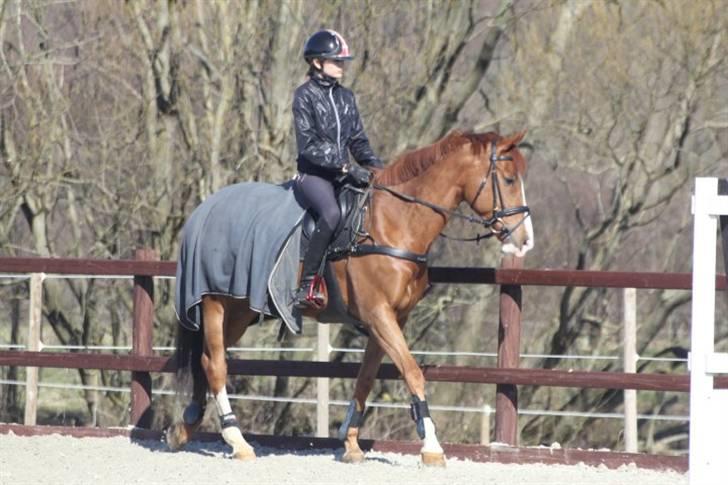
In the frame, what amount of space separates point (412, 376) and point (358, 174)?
3.92ft

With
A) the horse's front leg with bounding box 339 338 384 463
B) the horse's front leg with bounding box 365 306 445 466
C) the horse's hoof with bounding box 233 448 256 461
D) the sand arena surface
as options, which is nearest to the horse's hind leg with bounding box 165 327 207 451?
the sand arena surface

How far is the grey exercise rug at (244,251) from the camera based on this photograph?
26.5 ft

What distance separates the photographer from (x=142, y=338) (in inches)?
370

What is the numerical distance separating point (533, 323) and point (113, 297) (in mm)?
5010

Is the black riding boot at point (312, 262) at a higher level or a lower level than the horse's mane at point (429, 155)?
lower

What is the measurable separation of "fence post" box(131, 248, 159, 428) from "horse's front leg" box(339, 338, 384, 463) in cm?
164

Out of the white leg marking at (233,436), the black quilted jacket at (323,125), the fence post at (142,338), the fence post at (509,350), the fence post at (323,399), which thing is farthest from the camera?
the fence post at (323,399)

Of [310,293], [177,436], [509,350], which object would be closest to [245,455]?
[177,436]

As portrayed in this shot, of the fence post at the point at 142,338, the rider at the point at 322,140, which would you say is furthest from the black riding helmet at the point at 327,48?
the fence post at the point at 142,338

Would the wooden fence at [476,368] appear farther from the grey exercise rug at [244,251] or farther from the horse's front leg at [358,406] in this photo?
the grey exercise rug at [244,251]

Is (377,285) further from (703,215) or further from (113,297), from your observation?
(113,297)

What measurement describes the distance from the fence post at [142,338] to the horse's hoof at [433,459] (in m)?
2.41

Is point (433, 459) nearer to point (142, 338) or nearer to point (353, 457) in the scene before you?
point (353, 457)

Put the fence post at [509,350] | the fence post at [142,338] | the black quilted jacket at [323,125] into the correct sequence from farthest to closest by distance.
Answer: the fence post at [142,338] < the fence post at [509,350] < the black quilted jacket at [323,125]
